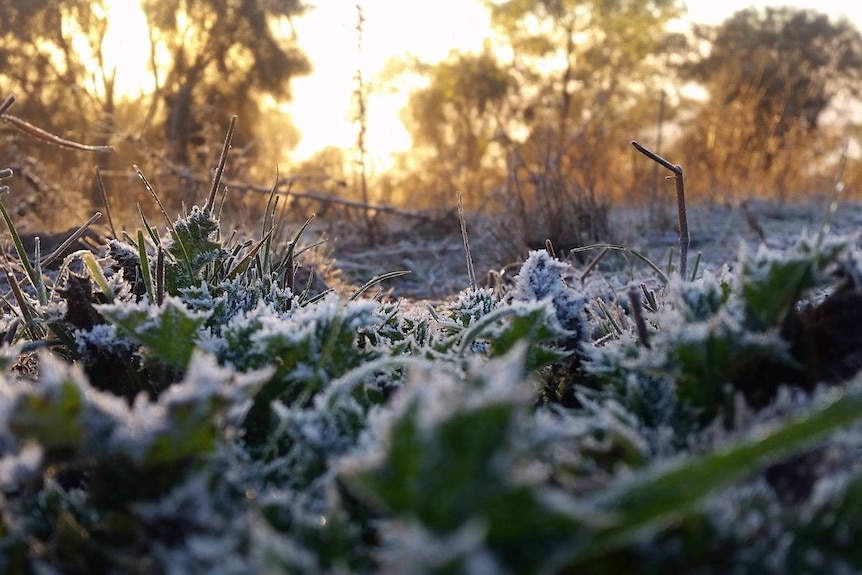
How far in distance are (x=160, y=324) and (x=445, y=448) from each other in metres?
0.57

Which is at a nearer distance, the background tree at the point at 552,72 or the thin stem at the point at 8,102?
the thin stem at the point at 8,102

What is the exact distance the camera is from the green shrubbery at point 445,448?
49 cm

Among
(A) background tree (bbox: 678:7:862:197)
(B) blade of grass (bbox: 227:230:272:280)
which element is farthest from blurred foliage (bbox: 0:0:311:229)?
(B) blade of grass (bbox: 227:230:272:280)

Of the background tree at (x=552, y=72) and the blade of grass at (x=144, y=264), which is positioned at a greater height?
the background tree at (x=552, y=72)

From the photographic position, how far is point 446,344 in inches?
41.9

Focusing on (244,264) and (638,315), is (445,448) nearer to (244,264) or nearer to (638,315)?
(638,315)

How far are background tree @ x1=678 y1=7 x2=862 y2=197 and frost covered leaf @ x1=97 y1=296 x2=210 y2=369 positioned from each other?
795 cm

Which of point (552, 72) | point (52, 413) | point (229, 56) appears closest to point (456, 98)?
point (552, 72)

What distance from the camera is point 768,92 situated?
19.2 metres

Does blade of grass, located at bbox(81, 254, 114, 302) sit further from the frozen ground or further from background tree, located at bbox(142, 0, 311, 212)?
background tree, located at bbox(142, 0, 311, 212)

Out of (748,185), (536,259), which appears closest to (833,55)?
(748,185)

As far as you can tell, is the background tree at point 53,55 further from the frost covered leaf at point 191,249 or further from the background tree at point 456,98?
the frost covered leaf at point 191,249

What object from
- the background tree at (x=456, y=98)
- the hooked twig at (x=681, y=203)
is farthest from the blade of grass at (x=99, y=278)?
the background tree at (x=456, y=98)

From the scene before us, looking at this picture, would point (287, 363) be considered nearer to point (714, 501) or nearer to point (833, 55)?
point (714, 501)
